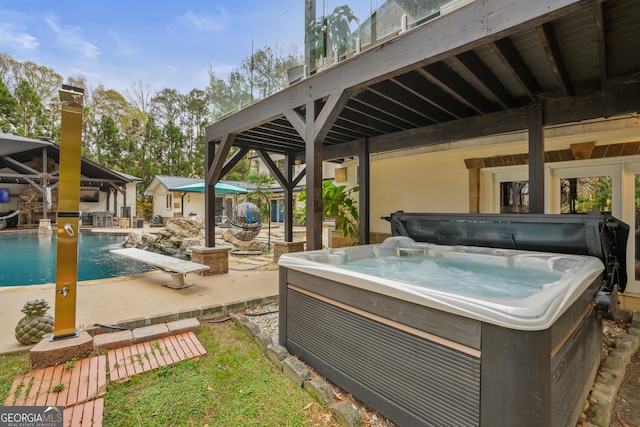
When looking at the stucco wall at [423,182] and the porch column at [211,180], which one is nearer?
the porch column at [211,180]

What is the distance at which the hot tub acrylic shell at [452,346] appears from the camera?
1220 mm

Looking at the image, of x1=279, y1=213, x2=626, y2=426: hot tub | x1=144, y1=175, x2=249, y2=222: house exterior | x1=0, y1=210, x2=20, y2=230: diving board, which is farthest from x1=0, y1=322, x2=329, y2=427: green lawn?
x1=0, y1=210, x2=20, y2=230: diving board

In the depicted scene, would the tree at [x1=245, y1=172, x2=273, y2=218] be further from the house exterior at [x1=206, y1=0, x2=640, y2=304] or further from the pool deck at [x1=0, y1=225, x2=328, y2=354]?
the pool deck at [x1=0, y1=225, x2=328, y2=354]

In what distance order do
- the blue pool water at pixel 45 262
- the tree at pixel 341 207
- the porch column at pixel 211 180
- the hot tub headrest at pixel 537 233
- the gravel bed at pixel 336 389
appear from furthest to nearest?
1. the tree at pixel 341 207
2. the blue pool water at pixel 45 262
3. the porch column at pixel 211 180
4. the hot tub headrest at pixel 537 233
5. the gravel bed at pixel 336 389

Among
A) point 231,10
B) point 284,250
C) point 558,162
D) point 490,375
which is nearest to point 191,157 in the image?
point 231,10

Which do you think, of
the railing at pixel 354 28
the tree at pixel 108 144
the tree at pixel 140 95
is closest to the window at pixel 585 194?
the railing at pixel 354 28

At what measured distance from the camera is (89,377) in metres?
2.12

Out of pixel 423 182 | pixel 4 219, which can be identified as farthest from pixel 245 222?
pixel 4 219

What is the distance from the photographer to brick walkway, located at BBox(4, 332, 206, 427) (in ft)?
6.00

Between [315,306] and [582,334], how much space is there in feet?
5.50

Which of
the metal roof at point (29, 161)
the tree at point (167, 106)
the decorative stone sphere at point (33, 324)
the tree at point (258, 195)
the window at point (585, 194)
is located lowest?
the decorative stone sphere at point (33, 324)

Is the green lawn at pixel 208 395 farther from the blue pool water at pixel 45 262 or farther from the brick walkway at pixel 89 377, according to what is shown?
the blue pool water at pixel 45 262

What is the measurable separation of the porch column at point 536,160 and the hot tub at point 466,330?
0.58 meters

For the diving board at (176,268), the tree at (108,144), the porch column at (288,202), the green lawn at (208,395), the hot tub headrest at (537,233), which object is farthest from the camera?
the tree at (108,144)
